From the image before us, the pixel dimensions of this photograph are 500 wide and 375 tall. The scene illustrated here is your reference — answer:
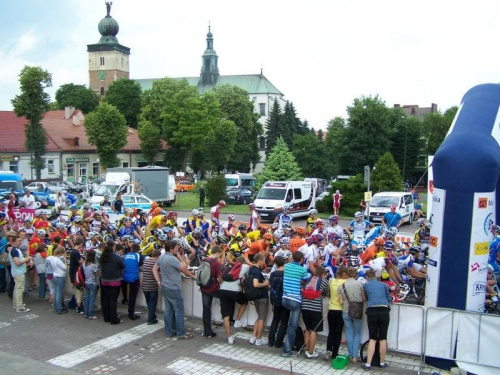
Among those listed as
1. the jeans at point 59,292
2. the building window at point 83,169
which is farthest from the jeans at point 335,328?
the building window at point 83,169

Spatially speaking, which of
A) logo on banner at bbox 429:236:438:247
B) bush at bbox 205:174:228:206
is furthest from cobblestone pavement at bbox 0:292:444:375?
bush at bbox 205:174:228:206

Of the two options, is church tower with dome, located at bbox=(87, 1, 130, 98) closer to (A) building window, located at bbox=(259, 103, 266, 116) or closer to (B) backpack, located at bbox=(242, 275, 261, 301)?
(A) building window, located at bbox=(259, 103, 266, 116)

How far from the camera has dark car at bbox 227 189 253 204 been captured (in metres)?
37.9

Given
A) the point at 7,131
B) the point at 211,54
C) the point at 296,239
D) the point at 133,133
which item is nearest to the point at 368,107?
the point at 133,133

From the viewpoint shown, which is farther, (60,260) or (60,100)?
(60,100)

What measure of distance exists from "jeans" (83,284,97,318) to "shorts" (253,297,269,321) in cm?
359

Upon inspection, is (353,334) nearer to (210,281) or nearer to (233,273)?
(233,273)

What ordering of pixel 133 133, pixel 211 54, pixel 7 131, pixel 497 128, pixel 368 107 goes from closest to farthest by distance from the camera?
pixel 497 128 → pixel 7 131 → pixel 368 107 → pixel 133 133 → pixel 211 54

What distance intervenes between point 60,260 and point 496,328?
8341mm

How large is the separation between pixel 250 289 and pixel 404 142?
6336 cm

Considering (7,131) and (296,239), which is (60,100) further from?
(296,239)

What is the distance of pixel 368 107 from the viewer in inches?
2238

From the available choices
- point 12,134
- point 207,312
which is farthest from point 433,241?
point 12,134

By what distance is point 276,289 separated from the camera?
8547 millimetres
